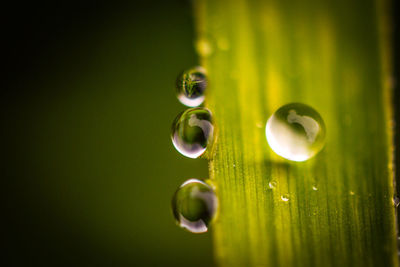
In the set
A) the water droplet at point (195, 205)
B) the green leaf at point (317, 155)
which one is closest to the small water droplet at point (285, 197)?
the green leaf at point (317, 155)

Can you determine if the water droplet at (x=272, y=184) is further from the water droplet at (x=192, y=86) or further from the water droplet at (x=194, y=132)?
the water droplet at (x=192, y=86)

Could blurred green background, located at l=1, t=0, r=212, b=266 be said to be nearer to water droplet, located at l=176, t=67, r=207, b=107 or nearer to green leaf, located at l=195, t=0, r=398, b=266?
water droplet, located at l=176, t=67, r=207, b=107

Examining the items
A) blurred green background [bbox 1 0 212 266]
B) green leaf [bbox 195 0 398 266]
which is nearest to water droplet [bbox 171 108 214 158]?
green leaf [bbox 195 0 398 266]

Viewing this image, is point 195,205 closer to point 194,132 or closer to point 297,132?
point 194,132

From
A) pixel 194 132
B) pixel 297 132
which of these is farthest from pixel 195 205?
pixel 297 132

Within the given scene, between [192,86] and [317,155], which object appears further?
[192,86]
